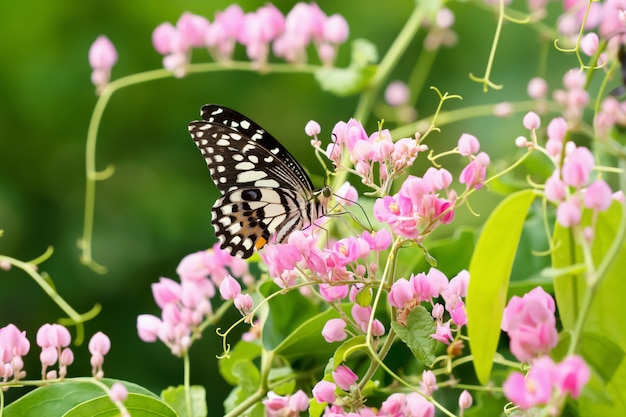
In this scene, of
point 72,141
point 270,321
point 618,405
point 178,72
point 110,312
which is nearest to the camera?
point 618,405

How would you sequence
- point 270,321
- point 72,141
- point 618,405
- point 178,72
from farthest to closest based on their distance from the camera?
point 72,141 → point 178,72 → point 270,321 → point 618,405

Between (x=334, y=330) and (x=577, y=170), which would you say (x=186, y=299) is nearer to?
(x=334, y=330)

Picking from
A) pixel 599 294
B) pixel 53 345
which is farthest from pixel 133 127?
pixel 599 294

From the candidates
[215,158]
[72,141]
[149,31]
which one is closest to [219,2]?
[149,31]

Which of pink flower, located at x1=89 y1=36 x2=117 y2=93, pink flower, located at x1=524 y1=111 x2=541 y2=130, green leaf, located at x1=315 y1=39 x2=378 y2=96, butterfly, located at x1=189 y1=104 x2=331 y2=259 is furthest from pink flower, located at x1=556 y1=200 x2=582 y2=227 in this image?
pink flower, located at x1=89 y1=36 x2=117 y2=93

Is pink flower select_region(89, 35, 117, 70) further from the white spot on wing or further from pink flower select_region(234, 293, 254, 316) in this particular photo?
pink flower select_region(234, 293, 254, 316)

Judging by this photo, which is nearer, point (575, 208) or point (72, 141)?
point (575, 208)

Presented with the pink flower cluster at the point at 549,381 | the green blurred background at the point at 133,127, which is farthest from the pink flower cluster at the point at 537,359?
the green blurred background at the point at 133,127

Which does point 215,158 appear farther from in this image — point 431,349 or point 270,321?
point 431,349
